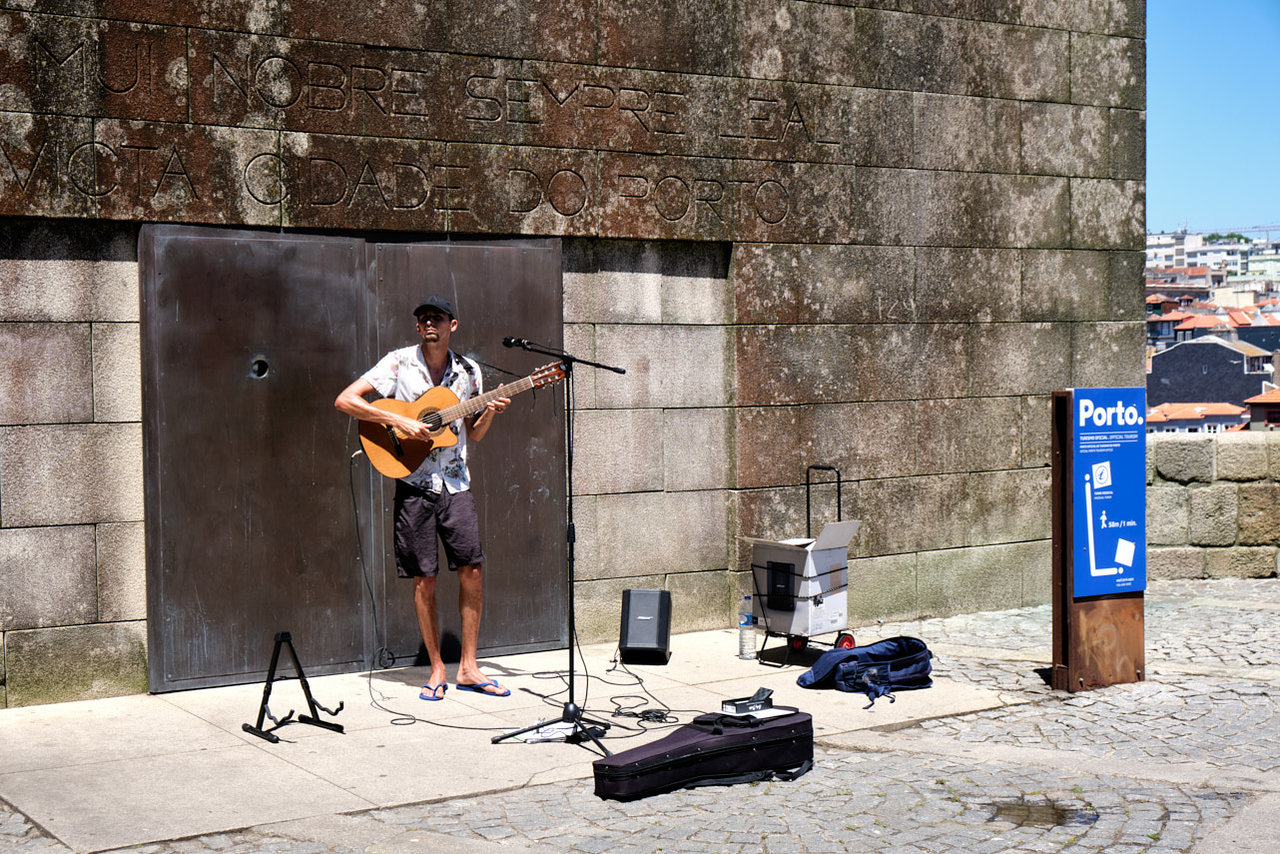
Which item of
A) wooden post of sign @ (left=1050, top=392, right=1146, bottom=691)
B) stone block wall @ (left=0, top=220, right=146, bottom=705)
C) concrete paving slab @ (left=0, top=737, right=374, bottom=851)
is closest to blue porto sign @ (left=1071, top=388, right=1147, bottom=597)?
wooden post of sign @ (left=1050, top=392, right=1146, bottom=691)

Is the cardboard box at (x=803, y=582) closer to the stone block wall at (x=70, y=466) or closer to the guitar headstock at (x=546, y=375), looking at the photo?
the guitar headstock at (x=546, y=375)

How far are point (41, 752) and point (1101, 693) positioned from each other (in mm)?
5370

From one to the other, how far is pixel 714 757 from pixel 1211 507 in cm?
756

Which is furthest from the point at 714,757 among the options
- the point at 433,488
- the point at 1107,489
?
the point at 1107,489

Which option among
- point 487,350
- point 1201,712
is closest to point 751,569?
point 487,350

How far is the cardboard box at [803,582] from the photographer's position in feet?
27.9

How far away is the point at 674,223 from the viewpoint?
9.30 m

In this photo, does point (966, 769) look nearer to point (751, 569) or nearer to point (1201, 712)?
point (1201, 712)

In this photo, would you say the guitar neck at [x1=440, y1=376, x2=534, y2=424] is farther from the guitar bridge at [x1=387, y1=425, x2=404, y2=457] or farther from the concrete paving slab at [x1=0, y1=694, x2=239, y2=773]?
the concrete paving slab at [x1=0, y1=694, x2=239, y2=773]

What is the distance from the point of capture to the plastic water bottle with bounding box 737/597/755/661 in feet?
28.8

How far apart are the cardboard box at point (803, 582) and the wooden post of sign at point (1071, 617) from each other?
1265 mm

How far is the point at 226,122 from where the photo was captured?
7.88 m

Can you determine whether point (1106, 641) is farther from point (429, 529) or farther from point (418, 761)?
point (418, 761)

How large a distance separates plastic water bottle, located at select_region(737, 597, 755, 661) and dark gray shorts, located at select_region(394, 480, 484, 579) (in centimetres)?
184
